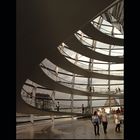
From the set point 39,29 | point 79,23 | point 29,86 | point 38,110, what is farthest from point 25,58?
point 29,86

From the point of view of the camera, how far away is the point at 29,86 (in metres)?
41.1

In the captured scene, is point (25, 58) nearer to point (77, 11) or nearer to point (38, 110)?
point (77, 11)

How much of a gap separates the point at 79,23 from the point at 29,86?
3094 cm

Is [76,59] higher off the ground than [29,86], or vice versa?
[76,59]

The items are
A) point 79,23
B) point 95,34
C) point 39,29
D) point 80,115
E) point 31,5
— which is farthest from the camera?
point 80,115

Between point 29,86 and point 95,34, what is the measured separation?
13.9m

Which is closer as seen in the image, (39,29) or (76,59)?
(39,29)
